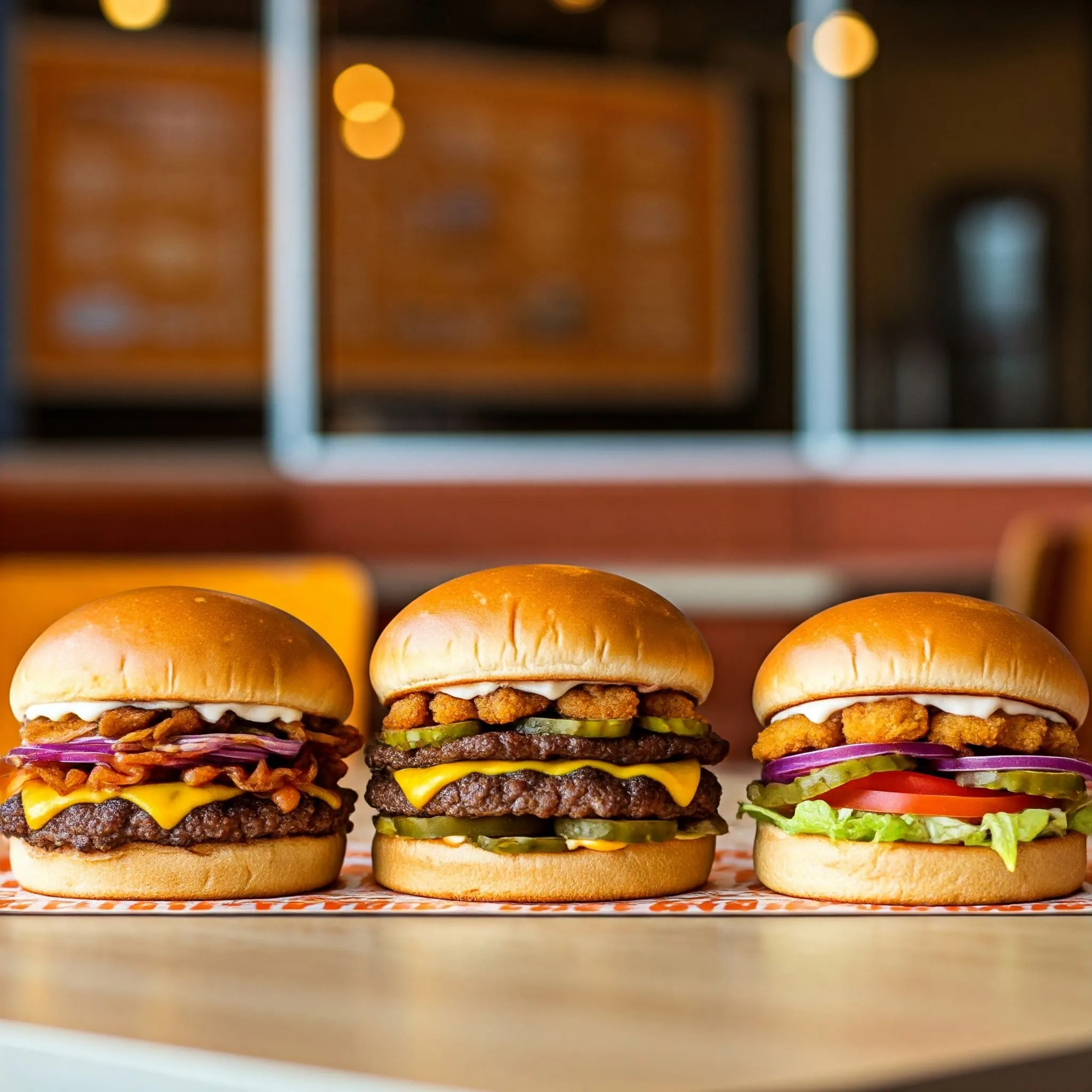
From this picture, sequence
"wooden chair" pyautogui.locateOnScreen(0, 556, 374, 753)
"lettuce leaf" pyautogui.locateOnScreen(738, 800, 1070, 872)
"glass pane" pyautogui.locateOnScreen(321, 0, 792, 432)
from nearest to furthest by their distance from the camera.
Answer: "lettuce leaf" pyautogui.locateOnScreen(738, 800, 1070, 872), "wooden chair" pyautogui.locateOnScreen(0, 556, 374, 753), "glass pane" pyautogui.locateOnScreen(321, 0, 792, 432)

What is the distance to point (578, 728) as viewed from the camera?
161 cm

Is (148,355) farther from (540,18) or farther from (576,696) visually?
(576,696)

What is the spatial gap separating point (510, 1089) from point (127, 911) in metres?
0.75

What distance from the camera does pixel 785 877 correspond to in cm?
164

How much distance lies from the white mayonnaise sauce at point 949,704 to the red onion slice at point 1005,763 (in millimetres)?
41

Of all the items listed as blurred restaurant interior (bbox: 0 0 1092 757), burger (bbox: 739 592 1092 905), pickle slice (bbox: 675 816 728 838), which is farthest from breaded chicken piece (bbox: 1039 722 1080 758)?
blurred restaurant interior (bbox: 0 0 1092 757)

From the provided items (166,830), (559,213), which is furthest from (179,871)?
(559,213)

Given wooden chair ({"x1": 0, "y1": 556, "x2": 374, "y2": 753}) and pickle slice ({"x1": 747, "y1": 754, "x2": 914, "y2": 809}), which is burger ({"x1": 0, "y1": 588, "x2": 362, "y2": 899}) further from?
wooden chair ({"x1": 0, "y1": 556, "x2": 374, "y2": 753})

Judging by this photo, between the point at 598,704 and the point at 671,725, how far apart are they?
86 millimetres

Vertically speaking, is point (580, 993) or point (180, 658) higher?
point (180, 658)

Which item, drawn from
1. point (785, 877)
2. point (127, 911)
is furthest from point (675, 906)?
point (127, 911)

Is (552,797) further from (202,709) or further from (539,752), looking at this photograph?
(202,709)

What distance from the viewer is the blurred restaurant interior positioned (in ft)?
20.1

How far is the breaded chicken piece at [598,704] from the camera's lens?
63.9 inches
